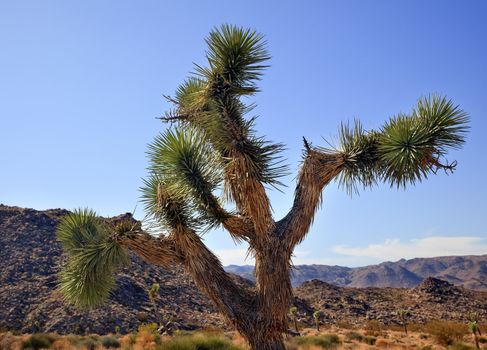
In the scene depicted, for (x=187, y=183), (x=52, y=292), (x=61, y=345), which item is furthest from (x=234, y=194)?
(x=52, y=292)

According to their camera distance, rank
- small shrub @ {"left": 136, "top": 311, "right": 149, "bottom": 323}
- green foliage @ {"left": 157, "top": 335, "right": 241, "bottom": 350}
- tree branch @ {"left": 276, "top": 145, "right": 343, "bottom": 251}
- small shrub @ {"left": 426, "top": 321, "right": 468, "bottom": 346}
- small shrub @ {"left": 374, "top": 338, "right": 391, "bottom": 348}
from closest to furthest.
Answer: tree branch @ {"left": 276, "top": 145, "right": 343, "bottom": 251} → green foliage @ {"left": 157, "top": 335, "right": 241, "bottom": 350} → small shrub @ {"left": 374, "top": 338, "right": 391, "bottom": 348} → small shrub @ {"left": 426, "top": 321, "right": 468, "bottom": 346} → small shrub @ {"left": 136, "top": 311, "right": 149, "bottom": 323}

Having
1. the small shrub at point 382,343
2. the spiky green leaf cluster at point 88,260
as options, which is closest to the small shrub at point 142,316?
the small shrub at point 382,343

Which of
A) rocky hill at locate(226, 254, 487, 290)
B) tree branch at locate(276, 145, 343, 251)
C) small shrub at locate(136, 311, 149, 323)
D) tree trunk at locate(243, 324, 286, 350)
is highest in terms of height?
rocky hill at locate(226, 254, 487, 290)

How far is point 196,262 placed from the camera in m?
7.00

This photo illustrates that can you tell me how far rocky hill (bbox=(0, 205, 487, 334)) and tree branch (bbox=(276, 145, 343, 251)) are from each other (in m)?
15.1

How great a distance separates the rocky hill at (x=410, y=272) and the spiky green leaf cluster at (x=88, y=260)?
11638cm

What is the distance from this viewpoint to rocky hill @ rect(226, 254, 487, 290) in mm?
127500

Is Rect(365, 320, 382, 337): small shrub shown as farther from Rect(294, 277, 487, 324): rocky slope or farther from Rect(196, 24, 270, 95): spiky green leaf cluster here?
Rect(196, 24, 270, 95): spiky green leaf cluster

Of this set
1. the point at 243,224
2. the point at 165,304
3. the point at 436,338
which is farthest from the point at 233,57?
the point at 165,304

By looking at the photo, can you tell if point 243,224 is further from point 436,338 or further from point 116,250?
point 436,338

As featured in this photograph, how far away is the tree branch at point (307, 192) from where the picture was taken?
286 inches

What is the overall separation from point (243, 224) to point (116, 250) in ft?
7.33

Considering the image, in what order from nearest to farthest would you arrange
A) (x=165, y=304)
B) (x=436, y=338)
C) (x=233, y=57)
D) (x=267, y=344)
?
(x=267, y=344) < (x=233, y=57) < (x=436, y=338) < (x=165, y=304)

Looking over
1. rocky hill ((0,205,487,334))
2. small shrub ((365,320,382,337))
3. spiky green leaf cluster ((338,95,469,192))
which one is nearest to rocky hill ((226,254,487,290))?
rocky hill ((0,205,487,334))
